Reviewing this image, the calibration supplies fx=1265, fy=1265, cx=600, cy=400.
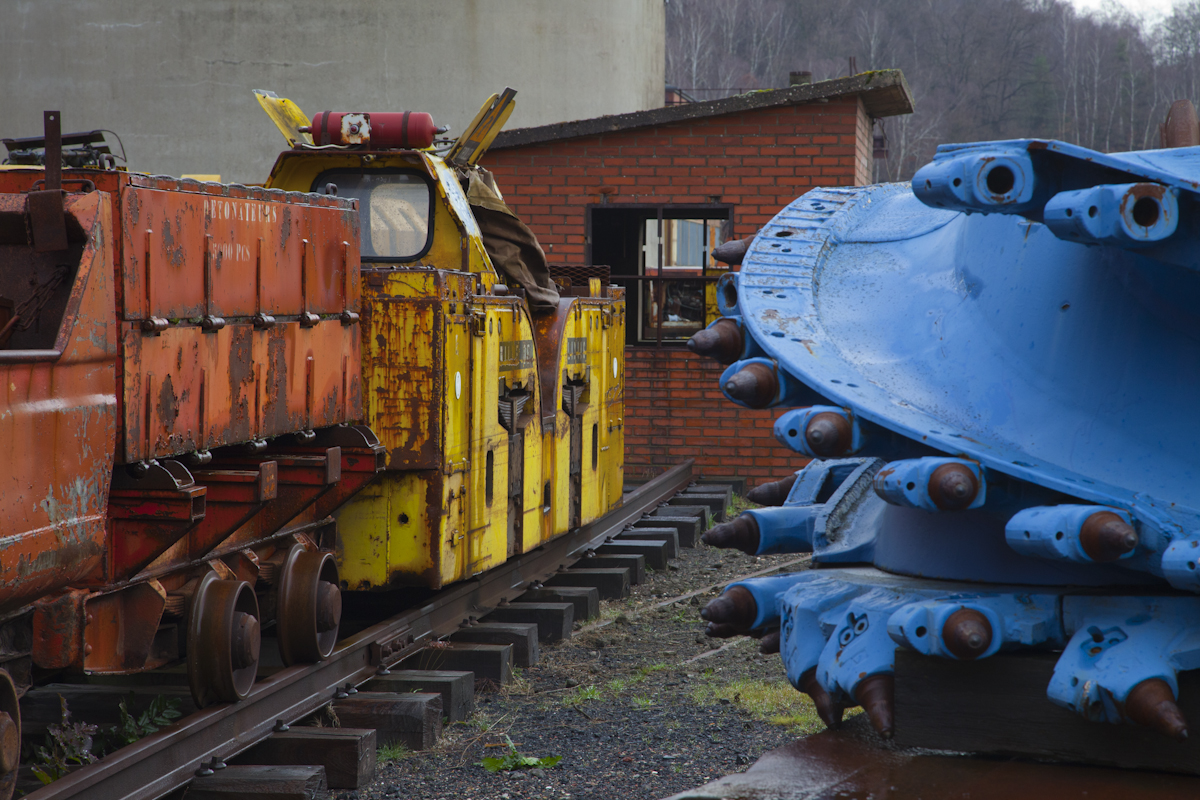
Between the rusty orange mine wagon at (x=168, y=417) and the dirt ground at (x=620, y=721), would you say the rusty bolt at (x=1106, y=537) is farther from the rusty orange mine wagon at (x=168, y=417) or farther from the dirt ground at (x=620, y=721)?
the dirt ground at (x=620, y=721)

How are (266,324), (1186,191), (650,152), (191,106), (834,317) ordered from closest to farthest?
(1186,191)
(834,317)
(266,324)
(650,152)
(191,106)

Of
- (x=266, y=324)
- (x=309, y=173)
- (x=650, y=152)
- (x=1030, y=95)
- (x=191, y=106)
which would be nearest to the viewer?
(x=266, y=324)

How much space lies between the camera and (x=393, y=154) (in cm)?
687

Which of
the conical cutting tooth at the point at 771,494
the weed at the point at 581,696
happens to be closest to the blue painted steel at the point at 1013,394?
the conical cutting tooth at the point at 771,494

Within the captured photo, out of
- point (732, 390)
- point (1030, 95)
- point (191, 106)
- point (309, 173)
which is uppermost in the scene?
point (1030, 95)

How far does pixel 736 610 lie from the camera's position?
1.70 m

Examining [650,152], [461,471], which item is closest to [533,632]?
[461,471]

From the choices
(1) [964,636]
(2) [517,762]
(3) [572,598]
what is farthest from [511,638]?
(1) [964,636]

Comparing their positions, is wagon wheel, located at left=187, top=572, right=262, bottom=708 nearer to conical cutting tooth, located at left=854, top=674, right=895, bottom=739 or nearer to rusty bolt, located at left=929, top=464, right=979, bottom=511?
conical cutting tooth, located at left=854, top=674, right=895, bottom=739

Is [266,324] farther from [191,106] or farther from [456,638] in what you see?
[191,106]

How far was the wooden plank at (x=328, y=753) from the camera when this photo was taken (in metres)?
4.71

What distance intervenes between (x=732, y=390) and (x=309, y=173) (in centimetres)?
603

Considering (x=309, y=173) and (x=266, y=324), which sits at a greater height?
(x=309, y=173)

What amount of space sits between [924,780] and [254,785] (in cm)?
339
